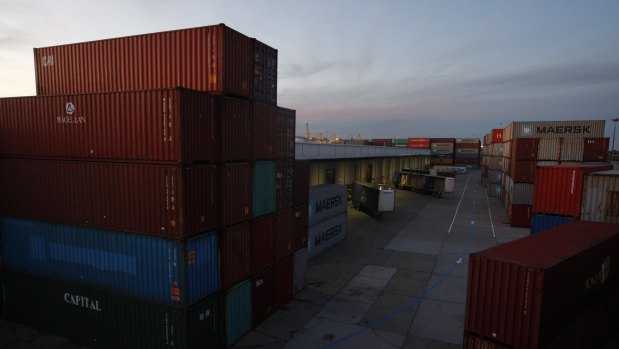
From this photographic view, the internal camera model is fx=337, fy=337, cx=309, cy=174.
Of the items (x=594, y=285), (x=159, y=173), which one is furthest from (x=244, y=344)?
(x=594, y=285)

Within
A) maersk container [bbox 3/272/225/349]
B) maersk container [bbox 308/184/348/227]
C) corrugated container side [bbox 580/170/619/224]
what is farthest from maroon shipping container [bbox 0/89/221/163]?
corrugated container side [bbox 580/170/619/224]

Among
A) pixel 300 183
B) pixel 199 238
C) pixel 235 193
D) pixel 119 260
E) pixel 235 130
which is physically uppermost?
pixel 235 130

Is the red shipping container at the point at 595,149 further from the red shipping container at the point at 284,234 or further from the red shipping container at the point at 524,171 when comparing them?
the red shipping container at the point at 284,234

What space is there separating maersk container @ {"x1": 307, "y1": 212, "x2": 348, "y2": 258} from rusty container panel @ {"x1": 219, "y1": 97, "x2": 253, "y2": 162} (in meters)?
10.2

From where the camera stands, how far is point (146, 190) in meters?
11.5

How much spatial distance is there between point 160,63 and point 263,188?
6.54 m

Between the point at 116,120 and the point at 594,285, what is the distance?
18.2 meters

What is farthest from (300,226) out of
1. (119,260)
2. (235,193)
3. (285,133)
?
(119,260)

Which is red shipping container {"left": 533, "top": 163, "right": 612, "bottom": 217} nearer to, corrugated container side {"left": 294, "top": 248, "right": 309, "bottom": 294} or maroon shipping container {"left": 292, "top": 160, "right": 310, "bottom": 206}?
maroon shipping container {"left": 292, "top": 160, "right": 310, "bottom": 206}

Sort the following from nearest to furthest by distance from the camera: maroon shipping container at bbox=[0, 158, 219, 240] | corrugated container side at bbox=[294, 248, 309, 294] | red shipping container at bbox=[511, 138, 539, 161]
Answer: maroon shipping container at bbox=[0, 158, 219, 240], corrugated container side at bbox=[294, 248, 309, 294], red shipping container at bbox=[511, 138, 539, 161]

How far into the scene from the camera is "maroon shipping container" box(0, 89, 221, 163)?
10977mm

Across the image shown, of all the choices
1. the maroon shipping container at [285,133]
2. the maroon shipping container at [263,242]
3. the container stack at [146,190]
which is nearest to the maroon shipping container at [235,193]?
the container stack at [146,190]

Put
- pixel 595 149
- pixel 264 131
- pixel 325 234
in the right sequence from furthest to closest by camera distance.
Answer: pixel 595 149, pixel 325 234, pixel 264 131

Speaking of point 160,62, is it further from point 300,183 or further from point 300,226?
point 300,226
